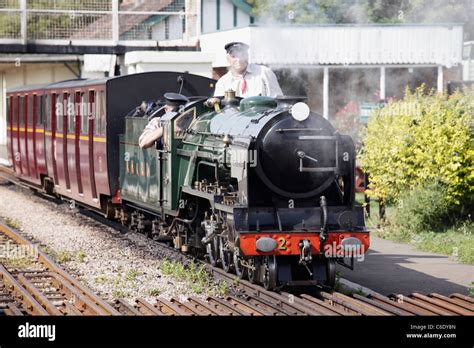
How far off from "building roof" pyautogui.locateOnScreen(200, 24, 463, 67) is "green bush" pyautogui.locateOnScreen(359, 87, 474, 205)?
33.6 feet

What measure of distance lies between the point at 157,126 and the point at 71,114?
15.4 ft

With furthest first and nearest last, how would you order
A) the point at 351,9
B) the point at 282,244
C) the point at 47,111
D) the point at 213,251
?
the point at 47,111
the point at 351,9
the point at 213,251
the point at 282,244

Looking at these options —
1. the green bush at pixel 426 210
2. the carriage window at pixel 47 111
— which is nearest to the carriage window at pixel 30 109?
the carriage window at pixel 47 111

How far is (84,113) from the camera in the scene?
17.2m

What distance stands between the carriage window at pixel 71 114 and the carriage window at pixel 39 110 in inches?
105

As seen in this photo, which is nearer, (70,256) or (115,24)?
(70,256)

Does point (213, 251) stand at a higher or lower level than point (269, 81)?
lower

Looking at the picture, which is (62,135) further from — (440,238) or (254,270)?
(254,270)

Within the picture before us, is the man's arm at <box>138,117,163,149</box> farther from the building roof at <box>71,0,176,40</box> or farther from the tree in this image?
the building roof at <box>71,0,176,40</box>

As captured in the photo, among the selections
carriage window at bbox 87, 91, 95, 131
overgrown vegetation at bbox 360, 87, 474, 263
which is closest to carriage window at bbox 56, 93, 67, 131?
carriage window at bbox 87, 91, 95, 131

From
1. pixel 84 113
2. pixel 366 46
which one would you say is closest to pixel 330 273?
pixel 84 113

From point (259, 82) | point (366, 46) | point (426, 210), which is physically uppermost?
point (366, 46)
